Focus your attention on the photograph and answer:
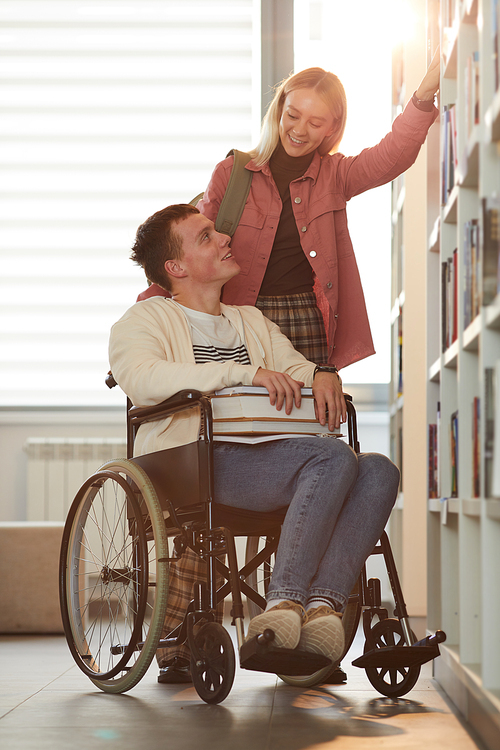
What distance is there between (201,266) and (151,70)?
204cm

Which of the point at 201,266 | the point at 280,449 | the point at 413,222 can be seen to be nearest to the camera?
the point at 280,449

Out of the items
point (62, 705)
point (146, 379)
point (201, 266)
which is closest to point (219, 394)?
point (146, 379)

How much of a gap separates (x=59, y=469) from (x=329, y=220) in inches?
70.0

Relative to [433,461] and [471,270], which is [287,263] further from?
[471,270]

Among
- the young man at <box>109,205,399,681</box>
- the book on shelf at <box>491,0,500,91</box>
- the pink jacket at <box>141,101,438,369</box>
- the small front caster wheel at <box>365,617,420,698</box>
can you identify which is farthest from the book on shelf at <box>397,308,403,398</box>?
the book on shelf at <box>491,0,500,91</box>

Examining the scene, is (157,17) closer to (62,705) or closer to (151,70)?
(151,70)

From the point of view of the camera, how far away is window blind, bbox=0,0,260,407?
3.72m

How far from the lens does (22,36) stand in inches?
148

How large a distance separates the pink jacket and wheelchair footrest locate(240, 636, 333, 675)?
103cm

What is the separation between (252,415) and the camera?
1.70 m

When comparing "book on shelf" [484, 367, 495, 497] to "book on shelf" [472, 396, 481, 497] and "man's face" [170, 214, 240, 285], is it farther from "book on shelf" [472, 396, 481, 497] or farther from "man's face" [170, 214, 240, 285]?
"man's face" [170, 214, 240, 285]

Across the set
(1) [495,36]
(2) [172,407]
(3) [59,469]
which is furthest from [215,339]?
(3) [59,469]

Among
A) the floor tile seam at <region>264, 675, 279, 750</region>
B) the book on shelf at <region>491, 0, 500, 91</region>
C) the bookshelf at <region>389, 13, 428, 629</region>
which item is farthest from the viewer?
the bookshelf at <region>389, 13, 428, 629</region>

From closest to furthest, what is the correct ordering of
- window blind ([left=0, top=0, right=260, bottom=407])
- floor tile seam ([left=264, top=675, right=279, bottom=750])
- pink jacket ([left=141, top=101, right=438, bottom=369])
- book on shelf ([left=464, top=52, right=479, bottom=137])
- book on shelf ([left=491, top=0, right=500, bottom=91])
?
book on shelf ([left=491, top=0, right=500, bottom=91])
floor tile seam ([left=264, top=675, right=279, bottom=750])
book on shelf ([left=464, top=52, right=479, bottom=137])
pink jacket ([left=141, top=101, right=438, bottom=369])
window blind ([left=0, top=0, right=260, bottom=407])
